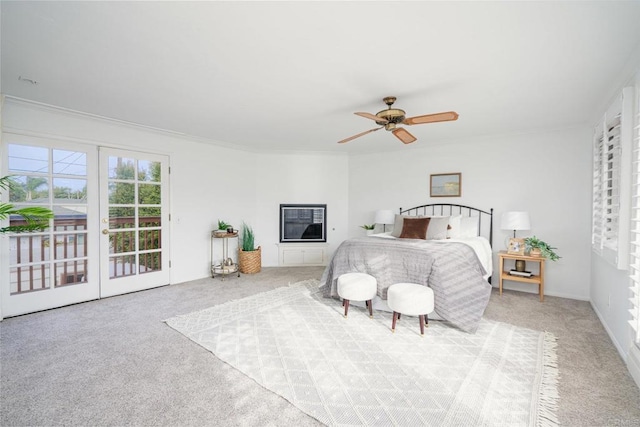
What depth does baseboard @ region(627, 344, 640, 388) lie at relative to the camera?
2.02 m

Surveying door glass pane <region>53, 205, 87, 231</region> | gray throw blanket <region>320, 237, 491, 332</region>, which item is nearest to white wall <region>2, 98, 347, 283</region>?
door glass pane <region>53, 205, 87, 231</region>

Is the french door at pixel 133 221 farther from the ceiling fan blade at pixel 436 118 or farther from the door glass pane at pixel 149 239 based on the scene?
the ceiling fan blade at pixel 436 118

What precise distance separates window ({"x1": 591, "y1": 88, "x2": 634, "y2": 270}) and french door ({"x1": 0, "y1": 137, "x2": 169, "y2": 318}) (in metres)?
5.31

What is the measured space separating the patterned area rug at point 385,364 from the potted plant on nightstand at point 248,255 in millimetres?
1898

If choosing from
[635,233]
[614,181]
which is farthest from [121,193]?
[614,181]

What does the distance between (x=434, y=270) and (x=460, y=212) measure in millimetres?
2379

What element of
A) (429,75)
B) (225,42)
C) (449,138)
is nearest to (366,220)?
(449,138)

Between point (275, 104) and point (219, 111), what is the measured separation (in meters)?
0.76

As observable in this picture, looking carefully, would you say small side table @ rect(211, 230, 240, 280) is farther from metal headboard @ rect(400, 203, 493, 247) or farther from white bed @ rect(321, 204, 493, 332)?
metal headboard @ rect(400, 203, 493, 247)

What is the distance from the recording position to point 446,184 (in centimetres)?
507

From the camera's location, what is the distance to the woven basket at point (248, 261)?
5.31 m

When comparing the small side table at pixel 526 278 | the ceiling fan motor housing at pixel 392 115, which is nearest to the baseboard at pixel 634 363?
the small side table at pixel 526 278

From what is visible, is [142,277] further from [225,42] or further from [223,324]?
[225,42]

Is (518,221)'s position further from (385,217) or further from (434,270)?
(385,217)
